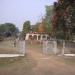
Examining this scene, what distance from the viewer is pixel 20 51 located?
84.9ft

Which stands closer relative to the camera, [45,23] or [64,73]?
[64,73]

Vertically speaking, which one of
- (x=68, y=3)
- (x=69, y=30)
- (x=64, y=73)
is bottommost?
(x=64, y=73)

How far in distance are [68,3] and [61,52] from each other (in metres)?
4.84

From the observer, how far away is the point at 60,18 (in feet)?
96.1

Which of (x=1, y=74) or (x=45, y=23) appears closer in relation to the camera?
(x=1, y=74)

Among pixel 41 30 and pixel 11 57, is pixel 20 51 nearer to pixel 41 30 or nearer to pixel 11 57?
pixel 11 57

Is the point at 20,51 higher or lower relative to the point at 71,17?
lower

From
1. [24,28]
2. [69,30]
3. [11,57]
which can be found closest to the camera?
[11,57]

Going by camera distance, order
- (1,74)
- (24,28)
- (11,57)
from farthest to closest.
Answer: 1. (24,28)
2. (11,57)
3. (1,74)

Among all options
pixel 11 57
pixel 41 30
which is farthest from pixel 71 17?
pixel 41 30

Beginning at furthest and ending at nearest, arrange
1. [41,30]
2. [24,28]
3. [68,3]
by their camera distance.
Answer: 1. [24,28]
2. [41,30]
3. [68,3]

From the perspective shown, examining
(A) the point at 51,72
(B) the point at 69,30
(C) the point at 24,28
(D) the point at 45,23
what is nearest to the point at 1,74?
(A) the point at 51,72

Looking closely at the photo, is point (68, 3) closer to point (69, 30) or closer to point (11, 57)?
point (69, 30)

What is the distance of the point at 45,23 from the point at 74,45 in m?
28.0
